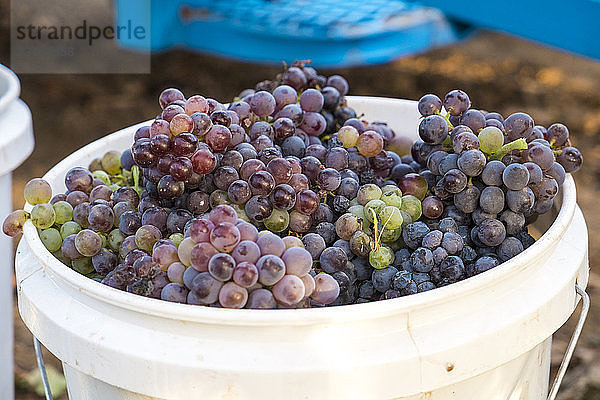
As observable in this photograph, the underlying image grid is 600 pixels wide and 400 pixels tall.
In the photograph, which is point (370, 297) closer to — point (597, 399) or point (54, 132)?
point (597, 399)

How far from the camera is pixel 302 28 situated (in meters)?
2.72

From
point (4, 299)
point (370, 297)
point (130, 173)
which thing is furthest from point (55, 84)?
point (370, 297)

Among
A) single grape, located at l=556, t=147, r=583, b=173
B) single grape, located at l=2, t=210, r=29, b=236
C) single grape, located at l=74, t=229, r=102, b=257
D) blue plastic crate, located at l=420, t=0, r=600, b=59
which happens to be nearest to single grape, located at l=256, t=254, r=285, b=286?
single grape, located at l=74, t=229, r=102, b=257

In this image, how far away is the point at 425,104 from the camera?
1012 mm

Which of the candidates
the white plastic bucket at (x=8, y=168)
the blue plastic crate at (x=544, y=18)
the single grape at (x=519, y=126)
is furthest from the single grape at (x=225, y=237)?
the blue plastic crate at (x=544, y=18)

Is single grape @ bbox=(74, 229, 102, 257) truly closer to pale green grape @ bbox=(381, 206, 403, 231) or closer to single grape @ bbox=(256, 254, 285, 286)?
single grape @ bbox=(256, 254, 285, 286)

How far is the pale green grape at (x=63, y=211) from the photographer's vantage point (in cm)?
95

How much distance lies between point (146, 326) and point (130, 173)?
1.15ft

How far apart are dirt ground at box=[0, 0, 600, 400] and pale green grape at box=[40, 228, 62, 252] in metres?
2.01

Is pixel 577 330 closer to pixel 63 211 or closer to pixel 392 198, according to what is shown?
pixel 392 198

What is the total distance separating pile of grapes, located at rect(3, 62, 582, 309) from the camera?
807 mm

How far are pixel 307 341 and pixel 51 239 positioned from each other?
0.38 meters

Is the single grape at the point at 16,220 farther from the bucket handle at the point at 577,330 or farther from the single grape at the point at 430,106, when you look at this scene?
the bucket handle at the point at 577,330

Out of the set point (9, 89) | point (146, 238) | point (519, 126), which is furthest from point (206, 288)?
point (9, 89)
